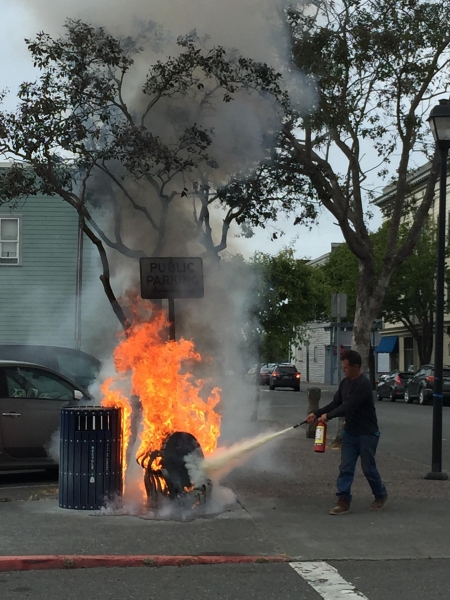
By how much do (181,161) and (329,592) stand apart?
6051mm

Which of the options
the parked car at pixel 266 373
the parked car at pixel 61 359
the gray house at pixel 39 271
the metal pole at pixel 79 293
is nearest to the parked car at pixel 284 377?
the parked car at pixel 266 373

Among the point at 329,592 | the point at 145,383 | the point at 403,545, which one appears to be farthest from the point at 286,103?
the point at 329,592

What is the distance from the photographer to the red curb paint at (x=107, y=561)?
6387 mm

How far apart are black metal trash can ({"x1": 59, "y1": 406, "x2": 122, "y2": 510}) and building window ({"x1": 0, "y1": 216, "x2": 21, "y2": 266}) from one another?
16.8 m

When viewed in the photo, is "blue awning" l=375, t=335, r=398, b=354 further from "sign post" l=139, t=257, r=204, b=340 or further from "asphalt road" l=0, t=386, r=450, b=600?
"sign post" l=139, t=257, r=204, b=340

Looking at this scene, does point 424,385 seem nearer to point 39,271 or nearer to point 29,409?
point 39,271

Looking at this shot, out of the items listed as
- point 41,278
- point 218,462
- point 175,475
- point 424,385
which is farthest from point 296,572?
point 424,385

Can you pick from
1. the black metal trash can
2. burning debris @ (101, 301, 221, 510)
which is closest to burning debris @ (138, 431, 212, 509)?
burning debris @ (101, 301, 221, 510)

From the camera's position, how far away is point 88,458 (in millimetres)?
8438

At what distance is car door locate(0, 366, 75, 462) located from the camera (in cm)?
1052

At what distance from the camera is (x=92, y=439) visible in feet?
27.8

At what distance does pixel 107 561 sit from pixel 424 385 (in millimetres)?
27247

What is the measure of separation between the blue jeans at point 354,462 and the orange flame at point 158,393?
1.47m

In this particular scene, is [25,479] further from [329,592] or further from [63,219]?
[63,219]
